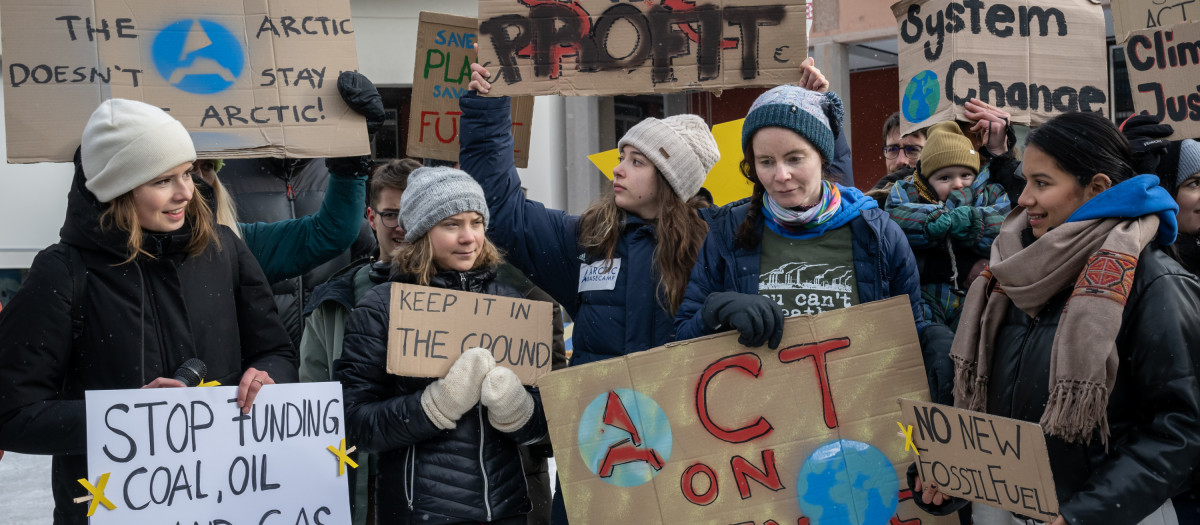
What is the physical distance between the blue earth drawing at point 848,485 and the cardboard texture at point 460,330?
882 mm

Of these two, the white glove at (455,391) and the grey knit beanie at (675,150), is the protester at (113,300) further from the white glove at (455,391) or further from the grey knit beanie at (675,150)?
the grey knit beanie at (675,150)

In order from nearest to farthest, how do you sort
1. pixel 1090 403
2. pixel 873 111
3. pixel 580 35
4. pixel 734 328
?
pixel 1090 403, pixel 734 328, pixel 580 35, pixel 873 111

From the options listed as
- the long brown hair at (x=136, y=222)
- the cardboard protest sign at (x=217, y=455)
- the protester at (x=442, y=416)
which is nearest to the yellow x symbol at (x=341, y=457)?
the cardboard protest sign at (x=217, y=455)

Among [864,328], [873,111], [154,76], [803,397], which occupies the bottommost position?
[803,397]

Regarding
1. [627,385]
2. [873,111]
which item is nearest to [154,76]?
[627,385]

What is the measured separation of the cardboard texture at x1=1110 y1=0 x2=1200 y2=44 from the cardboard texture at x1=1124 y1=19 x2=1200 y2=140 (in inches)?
1.9

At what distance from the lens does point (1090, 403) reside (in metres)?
2.25

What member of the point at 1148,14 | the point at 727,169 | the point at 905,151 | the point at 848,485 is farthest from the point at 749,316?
the point at 905,151

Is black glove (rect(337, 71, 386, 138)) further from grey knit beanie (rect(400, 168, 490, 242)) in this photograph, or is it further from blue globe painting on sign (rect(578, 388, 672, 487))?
blue globe painting on sign (rect(578, 388, 672, 487))

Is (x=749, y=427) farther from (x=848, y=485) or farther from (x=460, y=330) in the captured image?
(x=460, y=330)

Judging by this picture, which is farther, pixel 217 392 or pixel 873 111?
pixel 873 111

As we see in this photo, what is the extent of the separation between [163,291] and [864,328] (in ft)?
6.30

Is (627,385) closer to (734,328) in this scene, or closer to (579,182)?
(734,328)

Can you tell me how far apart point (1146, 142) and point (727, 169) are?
89.9 inches
